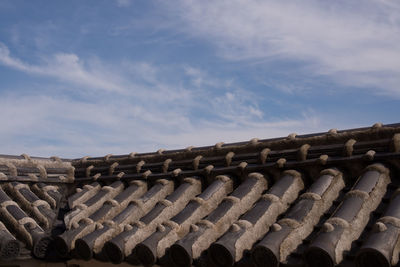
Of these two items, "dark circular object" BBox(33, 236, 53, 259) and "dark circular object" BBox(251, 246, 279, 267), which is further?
"dark circular object" BBox(33, 236, 53, 259)

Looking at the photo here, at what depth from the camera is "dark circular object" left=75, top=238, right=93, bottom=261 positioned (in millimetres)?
3939

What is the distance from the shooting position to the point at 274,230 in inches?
127

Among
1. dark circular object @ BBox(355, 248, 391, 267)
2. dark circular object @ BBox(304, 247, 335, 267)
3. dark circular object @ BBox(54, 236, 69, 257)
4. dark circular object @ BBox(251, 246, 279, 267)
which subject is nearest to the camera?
dark circular object @ BBox(355, 248, 391, 267)

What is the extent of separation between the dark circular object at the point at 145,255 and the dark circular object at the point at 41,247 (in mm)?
1202

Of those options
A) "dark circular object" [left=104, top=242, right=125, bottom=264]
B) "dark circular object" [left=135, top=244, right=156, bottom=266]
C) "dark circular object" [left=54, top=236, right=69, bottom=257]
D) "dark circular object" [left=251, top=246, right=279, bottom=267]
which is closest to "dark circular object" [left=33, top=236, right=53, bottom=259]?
"dark circular object" [left=54, top=236, right=69, bottom=257]

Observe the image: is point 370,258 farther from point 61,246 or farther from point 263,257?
point 61,246

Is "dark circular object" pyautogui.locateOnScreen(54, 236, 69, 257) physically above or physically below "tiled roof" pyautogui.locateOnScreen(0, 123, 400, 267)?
below

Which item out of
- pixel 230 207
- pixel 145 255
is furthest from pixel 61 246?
pixel 230 207

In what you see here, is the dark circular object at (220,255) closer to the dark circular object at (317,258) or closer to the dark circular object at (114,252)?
the dark circular object at (317,258)

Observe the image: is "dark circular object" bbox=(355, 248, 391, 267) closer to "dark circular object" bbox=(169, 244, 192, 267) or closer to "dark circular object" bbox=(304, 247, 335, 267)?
"dark circular object" bbox=(304, 247, 335, 267)

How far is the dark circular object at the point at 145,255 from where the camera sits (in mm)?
3520

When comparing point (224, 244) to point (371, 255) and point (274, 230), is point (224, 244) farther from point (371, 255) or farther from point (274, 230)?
point (371, 255)

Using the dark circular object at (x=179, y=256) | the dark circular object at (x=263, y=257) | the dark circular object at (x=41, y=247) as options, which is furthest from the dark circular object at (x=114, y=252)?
the dark circular object at (x=263, y=257)

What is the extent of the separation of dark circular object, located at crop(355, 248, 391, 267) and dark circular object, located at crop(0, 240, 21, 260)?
2925 millimetres
